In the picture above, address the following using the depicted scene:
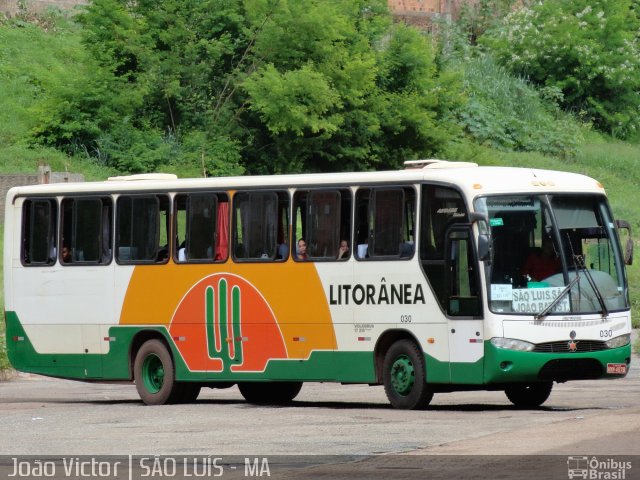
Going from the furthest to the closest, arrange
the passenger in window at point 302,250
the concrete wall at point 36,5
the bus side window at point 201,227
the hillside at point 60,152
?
the concrete wall at point 36,5 → the hillside at point 60,152 → the bus side window at point 201,227 → the passenger in window at point 302,250

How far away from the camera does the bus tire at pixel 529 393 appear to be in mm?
21672

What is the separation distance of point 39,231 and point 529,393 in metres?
8.24

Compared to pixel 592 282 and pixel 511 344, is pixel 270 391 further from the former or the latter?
pixel 592 282

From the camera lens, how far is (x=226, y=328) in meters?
23.5

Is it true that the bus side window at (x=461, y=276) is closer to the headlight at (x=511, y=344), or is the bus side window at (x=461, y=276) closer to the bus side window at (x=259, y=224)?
the headlight at (x=511, y=344)

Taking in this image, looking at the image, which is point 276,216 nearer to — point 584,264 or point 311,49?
point 584,264

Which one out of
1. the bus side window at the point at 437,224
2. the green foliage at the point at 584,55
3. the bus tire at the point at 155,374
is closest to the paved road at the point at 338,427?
the bus tire at the point at 155,374

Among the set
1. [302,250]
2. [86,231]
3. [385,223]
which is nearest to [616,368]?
[385,223]

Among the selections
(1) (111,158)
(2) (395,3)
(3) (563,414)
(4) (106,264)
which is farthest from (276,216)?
(2) (395,3)

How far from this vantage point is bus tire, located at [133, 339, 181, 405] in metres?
24.0

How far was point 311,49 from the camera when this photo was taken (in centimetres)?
5088

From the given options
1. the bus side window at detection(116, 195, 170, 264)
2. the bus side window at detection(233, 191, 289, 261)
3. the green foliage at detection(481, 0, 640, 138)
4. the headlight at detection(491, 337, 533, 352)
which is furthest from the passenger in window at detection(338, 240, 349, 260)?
the green foliage at detection(481, 0, 640, 138)

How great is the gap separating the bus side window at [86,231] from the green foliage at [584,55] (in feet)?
149

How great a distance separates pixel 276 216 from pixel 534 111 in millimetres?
43634
